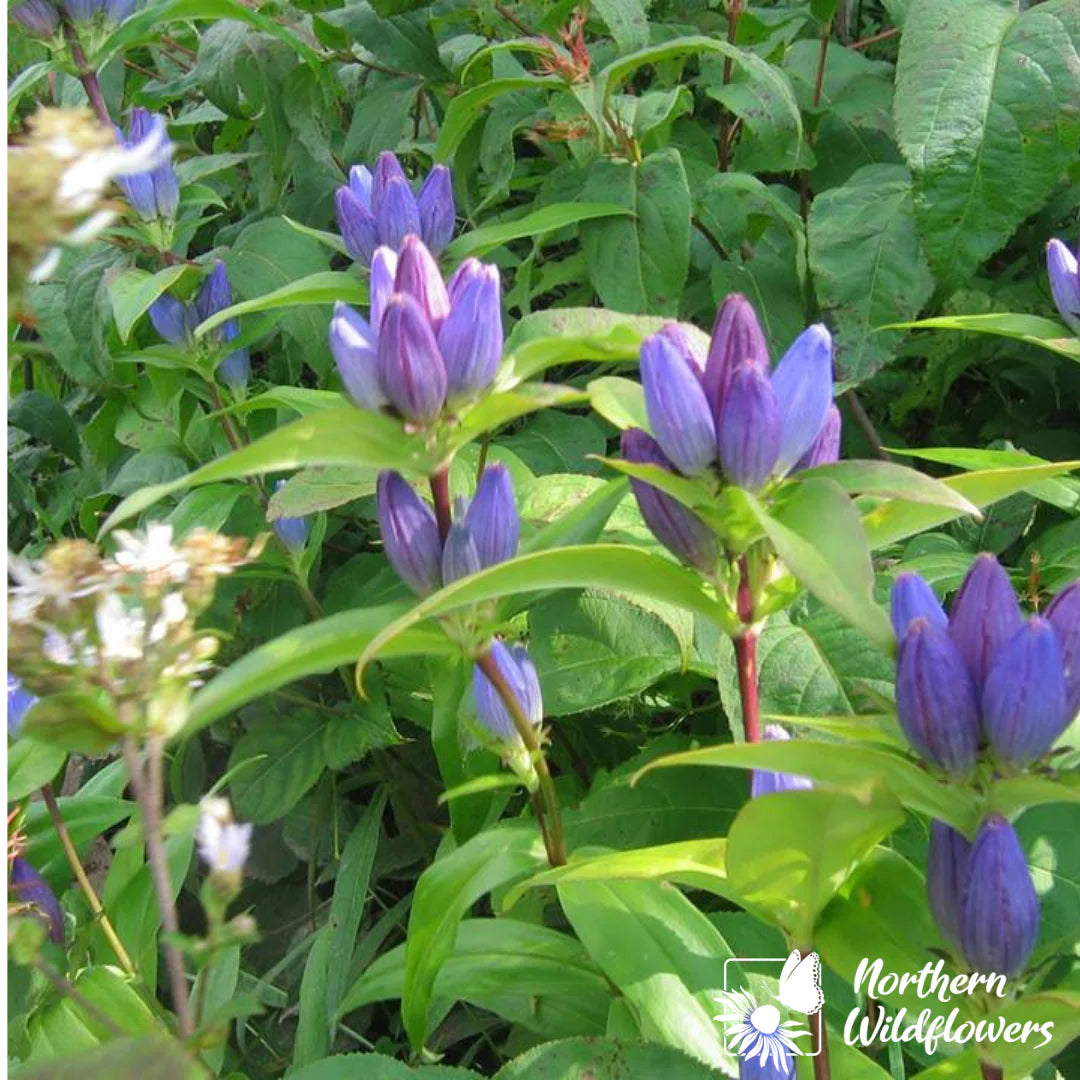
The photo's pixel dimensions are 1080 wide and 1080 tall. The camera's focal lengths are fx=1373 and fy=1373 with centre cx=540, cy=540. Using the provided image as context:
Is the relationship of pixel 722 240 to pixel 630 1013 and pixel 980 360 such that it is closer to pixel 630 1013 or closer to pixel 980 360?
pixel 980 360

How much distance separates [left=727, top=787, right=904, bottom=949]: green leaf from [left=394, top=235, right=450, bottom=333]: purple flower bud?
0.21 meters

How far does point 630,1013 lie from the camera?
0.60 metres

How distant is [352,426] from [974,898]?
261 millimetres

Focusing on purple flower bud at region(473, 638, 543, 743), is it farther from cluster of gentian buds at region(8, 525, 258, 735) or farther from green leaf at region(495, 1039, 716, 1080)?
cluster of gentian buds at region(8, 525, 258, 735)

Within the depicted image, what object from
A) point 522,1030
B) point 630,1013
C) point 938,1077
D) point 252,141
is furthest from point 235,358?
point 938,1077

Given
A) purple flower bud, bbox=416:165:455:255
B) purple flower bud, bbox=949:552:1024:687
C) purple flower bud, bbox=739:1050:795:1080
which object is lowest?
purple flower bud, bbox=739:1050:795:1080

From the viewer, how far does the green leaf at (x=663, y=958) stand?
571mm

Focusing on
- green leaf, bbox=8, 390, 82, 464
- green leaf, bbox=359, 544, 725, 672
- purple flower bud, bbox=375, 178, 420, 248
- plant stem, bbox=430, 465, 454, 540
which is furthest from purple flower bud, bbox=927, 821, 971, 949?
green leaf, bbox=8, 390, 82, 464

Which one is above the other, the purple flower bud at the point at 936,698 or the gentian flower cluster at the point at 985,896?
the purple flower bud at the point at 936,698

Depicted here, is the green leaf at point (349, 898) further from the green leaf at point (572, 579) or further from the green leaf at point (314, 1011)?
the green leaf at point (572, 579)

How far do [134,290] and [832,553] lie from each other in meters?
0.69

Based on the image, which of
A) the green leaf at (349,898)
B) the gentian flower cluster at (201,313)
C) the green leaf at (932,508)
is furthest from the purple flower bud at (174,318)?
the green leaf at (932,508)

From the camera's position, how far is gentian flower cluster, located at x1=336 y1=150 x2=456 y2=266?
78 cm

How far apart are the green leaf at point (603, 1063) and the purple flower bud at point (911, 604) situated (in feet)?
0.67
